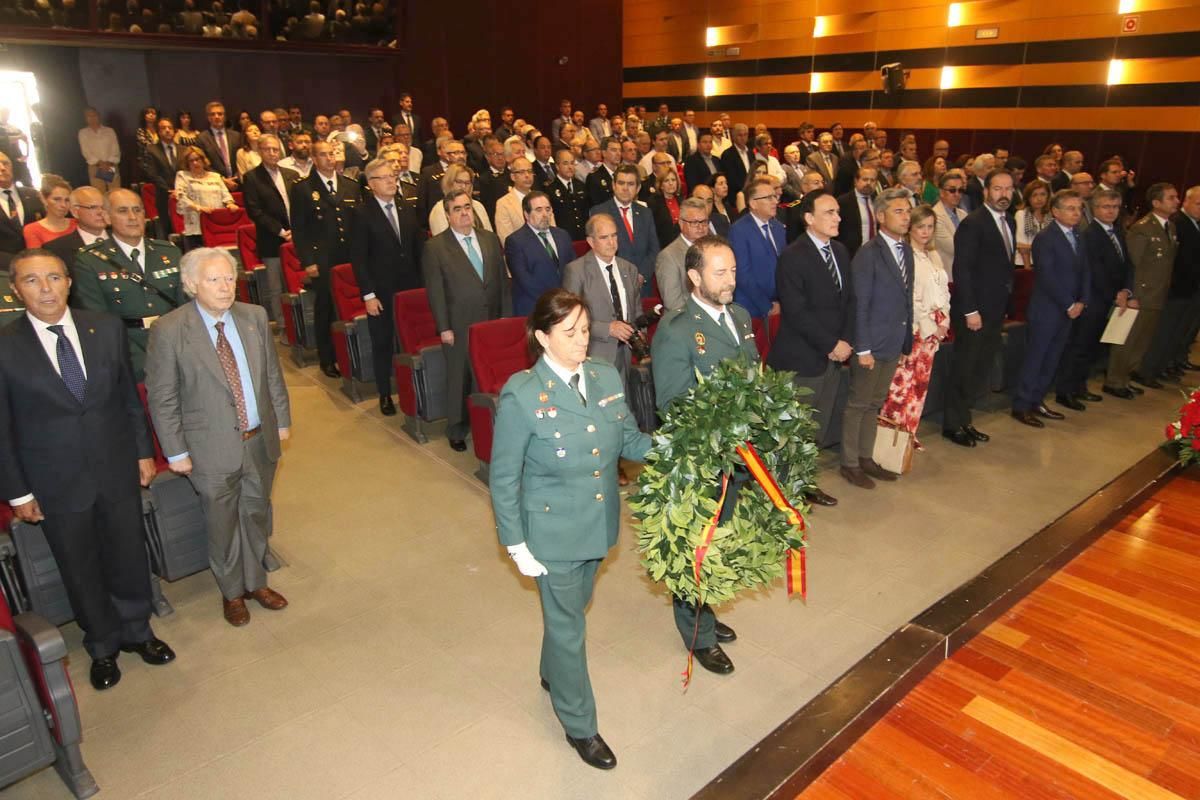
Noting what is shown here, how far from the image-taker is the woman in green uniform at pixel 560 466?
8.41 feet

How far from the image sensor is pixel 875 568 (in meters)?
4.17

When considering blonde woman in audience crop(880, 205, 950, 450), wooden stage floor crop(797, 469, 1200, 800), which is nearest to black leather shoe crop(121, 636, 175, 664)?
wooden stage floor crop(797, 469, 1200, 800)

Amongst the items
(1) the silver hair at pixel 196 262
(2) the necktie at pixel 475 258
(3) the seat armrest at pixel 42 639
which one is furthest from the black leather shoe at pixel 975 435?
(3) the seat armrest at pixel 42 639

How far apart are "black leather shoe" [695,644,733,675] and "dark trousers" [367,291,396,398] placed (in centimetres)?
350

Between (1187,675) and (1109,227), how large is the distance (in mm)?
4466

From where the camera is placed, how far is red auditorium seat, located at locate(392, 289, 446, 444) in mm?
5508

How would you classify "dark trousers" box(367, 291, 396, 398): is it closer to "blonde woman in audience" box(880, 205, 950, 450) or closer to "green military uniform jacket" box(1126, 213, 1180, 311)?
"blonde woman in audience" box(880, 205, 950, 450)

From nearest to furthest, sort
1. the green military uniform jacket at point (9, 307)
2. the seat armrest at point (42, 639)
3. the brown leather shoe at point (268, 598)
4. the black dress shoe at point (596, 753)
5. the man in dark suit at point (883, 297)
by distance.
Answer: the seat armrest at point (42, 639)
the black dress shoe at point (596, 753)
the brown leather shoe at point (268, 598)
the green military uniform jacket at point (9, 307)
the man in dark suit at point (883, 297)

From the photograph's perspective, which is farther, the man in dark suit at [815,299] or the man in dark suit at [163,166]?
the man in dark suit at [163,166]

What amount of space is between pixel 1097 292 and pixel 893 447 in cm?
264

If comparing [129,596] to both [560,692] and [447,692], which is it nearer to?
[447,692]

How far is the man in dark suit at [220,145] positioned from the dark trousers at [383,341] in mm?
5428

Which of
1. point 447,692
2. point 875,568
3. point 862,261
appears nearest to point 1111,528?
point 875,568

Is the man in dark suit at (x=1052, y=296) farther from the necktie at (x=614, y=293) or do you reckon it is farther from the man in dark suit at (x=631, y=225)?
the necktie at (x=614, y=293)
